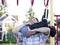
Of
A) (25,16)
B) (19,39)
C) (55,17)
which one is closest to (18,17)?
(25,16)

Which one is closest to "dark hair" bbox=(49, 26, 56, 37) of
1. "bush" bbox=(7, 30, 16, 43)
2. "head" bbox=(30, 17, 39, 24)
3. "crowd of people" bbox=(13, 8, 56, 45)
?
"crowd of people" bbox=(13, 8, 56, 45)

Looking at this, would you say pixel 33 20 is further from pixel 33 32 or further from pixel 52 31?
pixel 52 31

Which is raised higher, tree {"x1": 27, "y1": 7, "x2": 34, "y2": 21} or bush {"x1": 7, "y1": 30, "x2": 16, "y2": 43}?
tree {"x1": 27, "y1": 7, "x2": 34, "y2": 21}

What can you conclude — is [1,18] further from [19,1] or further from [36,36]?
[36,36]

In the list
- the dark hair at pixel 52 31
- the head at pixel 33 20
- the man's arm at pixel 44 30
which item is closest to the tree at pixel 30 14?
the head at pixel 33 20

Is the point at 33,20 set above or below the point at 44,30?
above

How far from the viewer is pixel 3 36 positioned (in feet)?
10.7

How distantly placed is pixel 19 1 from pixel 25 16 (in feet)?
0.73

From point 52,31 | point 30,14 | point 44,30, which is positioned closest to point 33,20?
point 30,14

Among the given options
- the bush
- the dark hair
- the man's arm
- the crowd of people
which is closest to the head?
the crowd of people

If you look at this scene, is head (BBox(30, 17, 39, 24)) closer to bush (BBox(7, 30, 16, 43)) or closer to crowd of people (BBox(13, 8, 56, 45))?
crowd of people (BBox(13, 8, 56, 45))

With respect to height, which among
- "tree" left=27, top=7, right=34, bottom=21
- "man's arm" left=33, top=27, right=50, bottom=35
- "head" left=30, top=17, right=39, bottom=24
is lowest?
"man's arm" left=33, top=27, right=50, bottom=35

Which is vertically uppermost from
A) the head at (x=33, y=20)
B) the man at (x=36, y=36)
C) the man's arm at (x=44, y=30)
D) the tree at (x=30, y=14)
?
the tree at (x=30, y=14)

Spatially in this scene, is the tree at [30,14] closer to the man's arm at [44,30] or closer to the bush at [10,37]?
the man's arm at [44,30]
